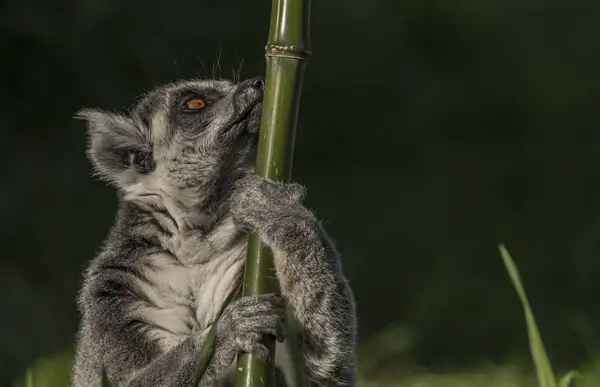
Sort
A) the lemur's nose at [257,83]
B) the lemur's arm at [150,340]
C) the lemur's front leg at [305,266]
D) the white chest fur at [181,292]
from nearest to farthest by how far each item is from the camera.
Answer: the lemur's arm at [150,340] < the lemur's front leg at [305,266] < the white chest fur at [181,292] < the lemur's nose at [257,83]

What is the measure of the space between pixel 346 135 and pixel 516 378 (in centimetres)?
468

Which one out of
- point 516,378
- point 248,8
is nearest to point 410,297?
point 516,378

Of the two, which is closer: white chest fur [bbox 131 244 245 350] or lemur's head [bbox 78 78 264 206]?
white chest fur [bbox 131 244 245 350]

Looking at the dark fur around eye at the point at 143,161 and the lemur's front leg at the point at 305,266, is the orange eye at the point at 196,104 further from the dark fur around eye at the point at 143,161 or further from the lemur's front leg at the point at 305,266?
the lemur's front leg at the point at 305,266

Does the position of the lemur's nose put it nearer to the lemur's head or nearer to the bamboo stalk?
the lemur's head

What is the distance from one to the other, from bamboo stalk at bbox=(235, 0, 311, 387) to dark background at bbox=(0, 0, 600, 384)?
3.57m

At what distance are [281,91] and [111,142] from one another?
4.98 feet

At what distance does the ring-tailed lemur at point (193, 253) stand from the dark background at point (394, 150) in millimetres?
2401

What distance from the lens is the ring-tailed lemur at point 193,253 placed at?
3221mm

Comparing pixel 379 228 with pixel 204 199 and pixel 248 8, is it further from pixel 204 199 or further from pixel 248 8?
pixel 204 199

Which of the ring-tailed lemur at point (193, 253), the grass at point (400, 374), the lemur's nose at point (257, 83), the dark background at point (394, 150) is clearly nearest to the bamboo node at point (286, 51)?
the ring-tailed lemur at point (193, 253)

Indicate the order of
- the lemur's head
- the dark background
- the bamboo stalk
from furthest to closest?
the dark background < the lemur's head < the bamboo stalk

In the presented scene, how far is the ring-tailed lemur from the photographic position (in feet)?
10.6

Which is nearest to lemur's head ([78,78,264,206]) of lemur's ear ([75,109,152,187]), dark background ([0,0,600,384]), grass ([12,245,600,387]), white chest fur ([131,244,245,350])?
lemur's ear ([75,109,152,187])
